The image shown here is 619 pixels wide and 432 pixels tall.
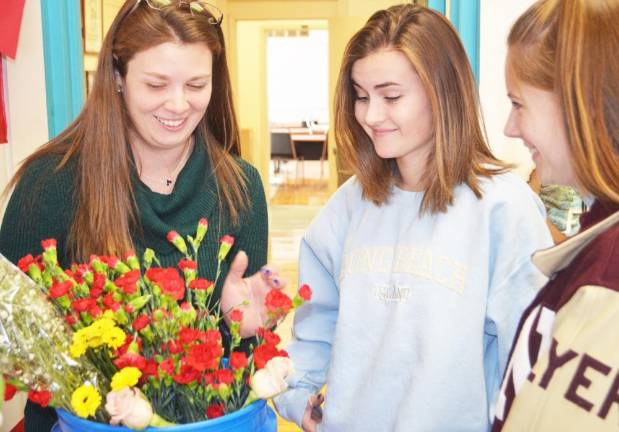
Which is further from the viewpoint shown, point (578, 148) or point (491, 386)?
point (491, 386)

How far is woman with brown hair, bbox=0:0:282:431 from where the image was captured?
1.30 metres

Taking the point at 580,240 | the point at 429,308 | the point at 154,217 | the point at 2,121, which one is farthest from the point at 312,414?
the point at 2,121

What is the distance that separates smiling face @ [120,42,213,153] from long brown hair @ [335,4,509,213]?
11.4 inches

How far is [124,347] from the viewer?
729 millimetres

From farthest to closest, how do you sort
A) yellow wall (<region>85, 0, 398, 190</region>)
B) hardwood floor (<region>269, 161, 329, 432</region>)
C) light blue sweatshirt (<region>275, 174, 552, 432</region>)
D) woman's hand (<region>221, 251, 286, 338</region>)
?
hardwood floor (<region>269, 161, 329, 432</region>) → yellow wall (<region>85, 0, 398, 190</region>) → light blue sweatshirt (<region>275, 174, 552, 432</region>) → woman's hand (<region>221, 251, 286, 338</region>)

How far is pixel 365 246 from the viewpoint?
1.25 metres

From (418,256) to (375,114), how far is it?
246 millimetres

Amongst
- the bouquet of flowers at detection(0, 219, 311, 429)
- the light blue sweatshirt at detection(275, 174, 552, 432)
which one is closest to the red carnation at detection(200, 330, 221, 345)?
the bouquet of flowers at detection(0, 219, 311, 429)

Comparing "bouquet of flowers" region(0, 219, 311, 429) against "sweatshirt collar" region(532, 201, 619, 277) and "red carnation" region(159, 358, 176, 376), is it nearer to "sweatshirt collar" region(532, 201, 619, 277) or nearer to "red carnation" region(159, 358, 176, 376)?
"red carnation" region(159, 358, 176, 376)

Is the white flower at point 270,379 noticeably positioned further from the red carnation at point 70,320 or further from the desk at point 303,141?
the desk at point 303,141

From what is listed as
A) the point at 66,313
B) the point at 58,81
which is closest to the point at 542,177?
the point at 66,313

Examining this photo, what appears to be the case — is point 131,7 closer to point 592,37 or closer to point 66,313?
point 66,313

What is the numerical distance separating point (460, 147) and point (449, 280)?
23cm

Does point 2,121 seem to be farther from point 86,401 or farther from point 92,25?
point 86,401
